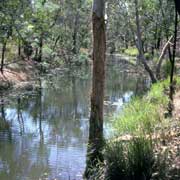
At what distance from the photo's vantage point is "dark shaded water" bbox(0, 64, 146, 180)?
1112 cm

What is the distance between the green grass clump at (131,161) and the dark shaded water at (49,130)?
2.24 meters

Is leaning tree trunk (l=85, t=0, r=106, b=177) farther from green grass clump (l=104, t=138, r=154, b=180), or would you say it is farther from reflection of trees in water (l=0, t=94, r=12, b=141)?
reflection of trees in water (l=0, t=94, r=12, b=141)

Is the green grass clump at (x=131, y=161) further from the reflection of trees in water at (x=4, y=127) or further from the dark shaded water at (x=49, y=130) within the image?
the reflection of trees in water at (x=4, y=127)

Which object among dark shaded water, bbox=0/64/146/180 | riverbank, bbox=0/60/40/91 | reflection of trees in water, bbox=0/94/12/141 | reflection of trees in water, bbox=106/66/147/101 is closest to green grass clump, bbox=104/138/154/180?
dark shaded water, bbox=0/64/146/180

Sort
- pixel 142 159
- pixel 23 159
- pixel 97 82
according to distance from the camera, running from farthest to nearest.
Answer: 1. pixel 23 159
2. pixel 97 82
3. pixel 142 159

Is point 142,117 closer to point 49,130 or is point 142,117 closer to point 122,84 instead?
point 49,130

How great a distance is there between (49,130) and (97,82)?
22.2 feet

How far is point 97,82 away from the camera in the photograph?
9469mm

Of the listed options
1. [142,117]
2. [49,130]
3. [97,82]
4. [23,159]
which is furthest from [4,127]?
[97,82]

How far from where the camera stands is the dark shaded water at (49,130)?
36.5ft

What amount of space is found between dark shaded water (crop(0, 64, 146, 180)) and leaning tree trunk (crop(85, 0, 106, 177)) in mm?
957

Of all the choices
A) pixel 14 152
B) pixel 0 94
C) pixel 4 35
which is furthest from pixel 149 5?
pixel 14 152

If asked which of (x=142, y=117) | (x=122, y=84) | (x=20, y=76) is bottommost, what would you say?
(x=142, y=117)

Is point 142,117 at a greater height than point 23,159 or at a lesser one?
greater
